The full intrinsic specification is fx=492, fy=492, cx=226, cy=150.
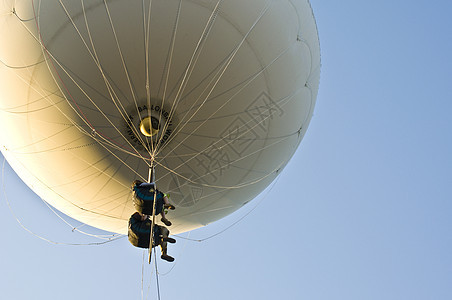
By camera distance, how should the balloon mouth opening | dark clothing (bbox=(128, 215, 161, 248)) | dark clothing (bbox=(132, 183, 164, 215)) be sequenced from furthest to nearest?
1. the balloon mouth opening
2. dark clothing (bbox=(128, 215, 161, 248))
3. dark clothing (bbox=(132, 183, 164, 215))

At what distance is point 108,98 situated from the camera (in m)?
7.28

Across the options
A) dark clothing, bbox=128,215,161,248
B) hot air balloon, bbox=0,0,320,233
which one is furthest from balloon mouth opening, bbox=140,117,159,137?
dark clothing, bbox=128,215,161,248

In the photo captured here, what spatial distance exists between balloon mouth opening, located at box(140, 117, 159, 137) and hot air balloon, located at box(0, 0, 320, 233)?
0.02 m

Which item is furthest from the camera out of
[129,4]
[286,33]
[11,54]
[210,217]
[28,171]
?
[210,217]

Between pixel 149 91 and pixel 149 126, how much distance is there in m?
0.57

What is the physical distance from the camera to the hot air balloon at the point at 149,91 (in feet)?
23.0

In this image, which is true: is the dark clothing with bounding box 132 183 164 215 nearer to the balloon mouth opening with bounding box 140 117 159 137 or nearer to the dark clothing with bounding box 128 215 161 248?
the dark clothing with bounding box 128 215 161 248

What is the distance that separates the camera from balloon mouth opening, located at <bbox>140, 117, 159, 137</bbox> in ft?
24.6

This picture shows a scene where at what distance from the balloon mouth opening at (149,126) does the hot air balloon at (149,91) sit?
0.07 ft

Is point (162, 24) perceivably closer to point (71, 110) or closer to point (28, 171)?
point (71, 110)

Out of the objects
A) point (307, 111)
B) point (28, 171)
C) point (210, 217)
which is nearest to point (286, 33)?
point (307, 111)

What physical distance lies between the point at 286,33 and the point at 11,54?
14.0 feet

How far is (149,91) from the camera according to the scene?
7.25 metres

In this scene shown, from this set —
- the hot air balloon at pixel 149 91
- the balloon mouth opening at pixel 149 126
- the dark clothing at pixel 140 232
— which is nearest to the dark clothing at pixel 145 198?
the dark clothing at pixel 140 232
